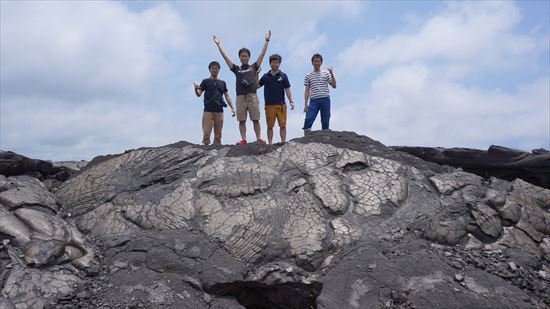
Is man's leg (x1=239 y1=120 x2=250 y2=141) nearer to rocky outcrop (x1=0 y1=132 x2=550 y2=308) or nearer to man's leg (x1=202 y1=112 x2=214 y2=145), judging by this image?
man's leg (x1=202 y1=112 x2=214 y2=145)

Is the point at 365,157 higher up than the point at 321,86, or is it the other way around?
the point at 321,86

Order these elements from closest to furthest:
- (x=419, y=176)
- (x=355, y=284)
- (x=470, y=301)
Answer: (x=470, y=301), (x=355, y=284), (x=419, y=176)

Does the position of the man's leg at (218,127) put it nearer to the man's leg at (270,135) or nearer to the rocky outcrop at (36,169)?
the man's leg at (270,135)

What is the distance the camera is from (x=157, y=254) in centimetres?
552

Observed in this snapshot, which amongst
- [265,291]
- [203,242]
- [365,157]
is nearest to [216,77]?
[365,157]

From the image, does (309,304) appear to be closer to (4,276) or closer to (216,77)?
(4,276)

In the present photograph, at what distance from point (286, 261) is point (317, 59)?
397cm

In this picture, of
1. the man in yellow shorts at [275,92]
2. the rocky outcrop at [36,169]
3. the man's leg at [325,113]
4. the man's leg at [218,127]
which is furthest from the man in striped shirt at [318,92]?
the rocky outcrop at [36,169]

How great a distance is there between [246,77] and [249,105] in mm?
460

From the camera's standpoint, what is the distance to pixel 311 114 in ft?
27.8

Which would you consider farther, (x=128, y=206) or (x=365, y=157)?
(x=365, y=157)

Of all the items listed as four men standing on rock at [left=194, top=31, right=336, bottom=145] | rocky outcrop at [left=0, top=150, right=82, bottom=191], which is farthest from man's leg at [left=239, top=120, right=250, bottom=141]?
rocky outcrop at [left=0, top=150, right=82, bottom=191]

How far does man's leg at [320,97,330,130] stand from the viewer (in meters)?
8.41

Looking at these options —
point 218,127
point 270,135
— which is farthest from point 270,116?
point 218,127
